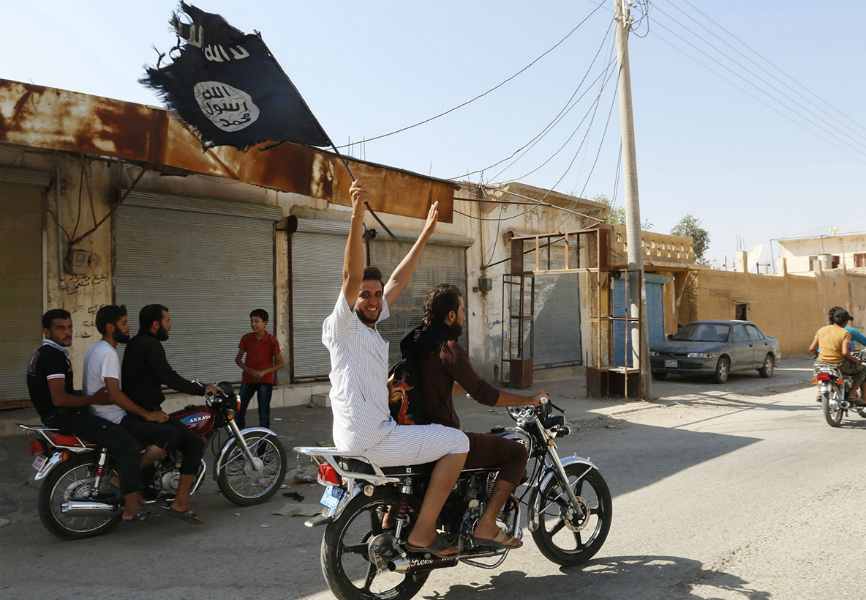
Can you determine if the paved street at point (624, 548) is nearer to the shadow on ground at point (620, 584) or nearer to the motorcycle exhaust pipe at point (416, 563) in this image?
the shadow on ground at point (620, 584)

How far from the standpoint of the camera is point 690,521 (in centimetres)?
539

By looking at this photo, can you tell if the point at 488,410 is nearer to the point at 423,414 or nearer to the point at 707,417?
the point at 707,417

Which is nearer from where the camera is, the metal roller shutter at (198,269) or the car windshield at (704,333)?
the metal roller shutter at (198,269)

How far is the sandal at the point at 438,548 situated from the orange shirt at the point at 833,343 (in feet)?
28.4

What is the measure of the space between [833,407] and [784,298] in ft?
64.3

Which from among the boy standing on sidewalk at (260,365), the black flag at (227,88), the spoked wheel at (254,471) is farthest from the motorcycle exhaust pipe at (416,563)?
the boy standing on sidewalk at (260,365)

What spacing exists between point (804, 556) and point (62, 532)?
5318 millimetres

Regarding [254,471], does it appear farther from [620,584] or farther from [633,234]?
[633,234]

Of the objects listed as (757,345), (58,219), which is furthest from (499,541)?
(757,345)

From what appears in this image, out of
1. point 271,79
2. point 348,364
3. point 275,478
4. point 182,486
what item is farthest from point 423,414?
point 271,79

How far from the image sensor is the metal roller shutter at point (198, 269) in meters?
9.79

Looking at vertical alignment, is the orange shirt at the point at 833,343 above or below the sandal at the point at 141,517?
above

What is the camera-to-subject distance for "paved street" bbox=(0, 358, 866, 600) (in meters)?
4.10

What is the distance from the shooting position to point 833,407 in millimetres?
10117
